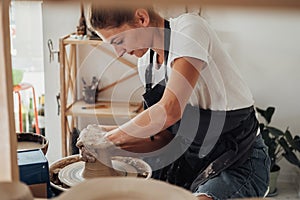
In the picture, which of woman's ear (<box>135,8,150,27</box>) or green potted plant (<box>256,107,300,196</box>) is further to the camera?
green potted plant (<box>256,107,300,196</box>)

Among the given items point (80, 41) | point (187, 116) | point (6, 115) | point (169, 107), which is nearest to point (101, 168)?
point (169, 107)

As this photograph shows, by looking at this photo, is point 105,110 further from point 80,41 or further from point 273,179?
point 273,179

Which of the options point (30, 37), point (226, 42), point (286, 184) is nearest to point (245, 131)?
point (226, 42)

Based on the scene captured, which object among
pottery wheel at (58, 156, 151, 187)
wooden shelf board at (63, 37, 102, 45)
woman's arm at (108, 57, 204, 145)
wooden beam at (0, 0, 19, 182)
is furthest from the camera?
wooden shelf board at (63, 37, 102, 45)

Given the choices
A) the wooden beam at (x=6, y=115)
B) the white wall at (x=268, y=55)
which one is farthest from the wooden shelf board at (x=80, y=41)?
the wooden beam at (x=6, y=115)

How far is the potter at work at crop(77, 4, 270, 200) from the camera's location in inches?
47.4

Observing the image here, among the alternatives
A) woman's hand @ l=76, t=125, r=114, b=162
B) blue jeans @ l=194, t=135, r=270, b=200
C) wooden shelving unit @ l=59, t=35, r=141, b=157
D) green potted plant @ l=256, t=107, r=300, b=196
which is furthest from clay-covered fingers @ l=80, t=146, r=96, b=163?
green potted plant @ l=256, t=107, r=300, b=196

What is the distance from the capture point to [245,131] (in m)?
1.38

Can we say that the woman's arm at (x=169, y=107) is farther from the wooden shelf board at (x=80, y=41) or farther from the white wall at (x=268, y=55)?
the white wall at (x=268, y=55)

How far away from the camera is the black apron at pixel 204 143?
1326 mm

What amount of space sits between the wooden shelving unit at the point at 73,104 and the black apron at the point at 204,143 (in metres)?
1.23

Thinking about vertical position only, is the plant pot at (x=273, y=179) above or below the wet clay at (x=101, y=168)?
below

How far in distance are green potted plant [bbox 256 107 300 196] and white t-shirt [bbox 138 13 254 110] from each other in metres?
1.35

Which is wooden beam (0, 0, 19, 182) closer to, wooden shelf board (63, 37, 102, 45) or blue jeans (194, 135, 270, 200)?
blue jeans (194, 135, 270, 200)
